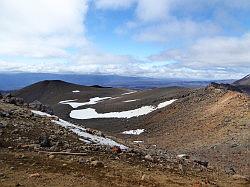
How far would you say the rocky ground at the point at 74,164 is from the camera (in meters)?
11.7

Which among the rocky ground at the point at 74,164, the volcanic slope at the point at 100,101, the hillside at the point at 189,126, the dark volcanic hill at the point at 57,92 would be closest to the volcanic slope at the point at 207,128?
the hillside at the point at 189,126

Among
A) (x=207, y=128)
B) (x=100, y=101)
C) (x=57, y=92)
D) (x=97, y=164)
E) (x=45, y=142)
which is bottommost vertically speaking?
(x=100, y=101)

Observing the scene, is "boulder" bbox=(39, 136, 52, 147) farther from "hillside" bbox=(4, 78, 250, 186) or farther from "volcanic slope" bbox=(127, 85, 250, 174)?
"volcanic slope" bbox=(127, 85, 250, 174)

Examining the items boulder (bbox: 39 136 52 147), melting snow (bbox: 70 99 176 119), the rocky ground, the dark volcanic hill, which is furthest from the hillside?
the dark volcanic hill

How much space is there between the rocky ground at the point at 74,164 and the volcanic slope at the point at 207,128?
6553 millimetres

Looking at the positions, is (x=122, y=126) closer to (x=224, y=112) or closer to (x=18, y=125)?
(x=224, y=112)

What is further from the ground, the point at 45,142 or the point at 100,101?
the point at 45,142

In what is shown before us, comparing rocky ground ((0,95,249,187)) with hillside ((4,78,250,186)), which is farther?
hillside ((4,78,250,186))

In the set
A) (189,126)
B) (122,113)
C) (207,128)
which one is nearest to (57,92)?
(122,113)

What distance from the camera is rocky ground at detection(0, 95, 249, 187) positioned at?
11.7m

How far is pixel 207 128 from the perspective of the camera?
33.3 m

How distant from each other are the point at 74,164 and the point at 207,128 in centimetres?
2150

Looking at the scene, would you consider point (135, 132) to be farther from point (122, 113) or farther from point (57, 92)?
point (57, 92)

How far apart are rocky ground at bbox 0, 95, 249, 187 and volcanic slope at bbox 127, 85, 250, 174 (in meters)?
6.55
